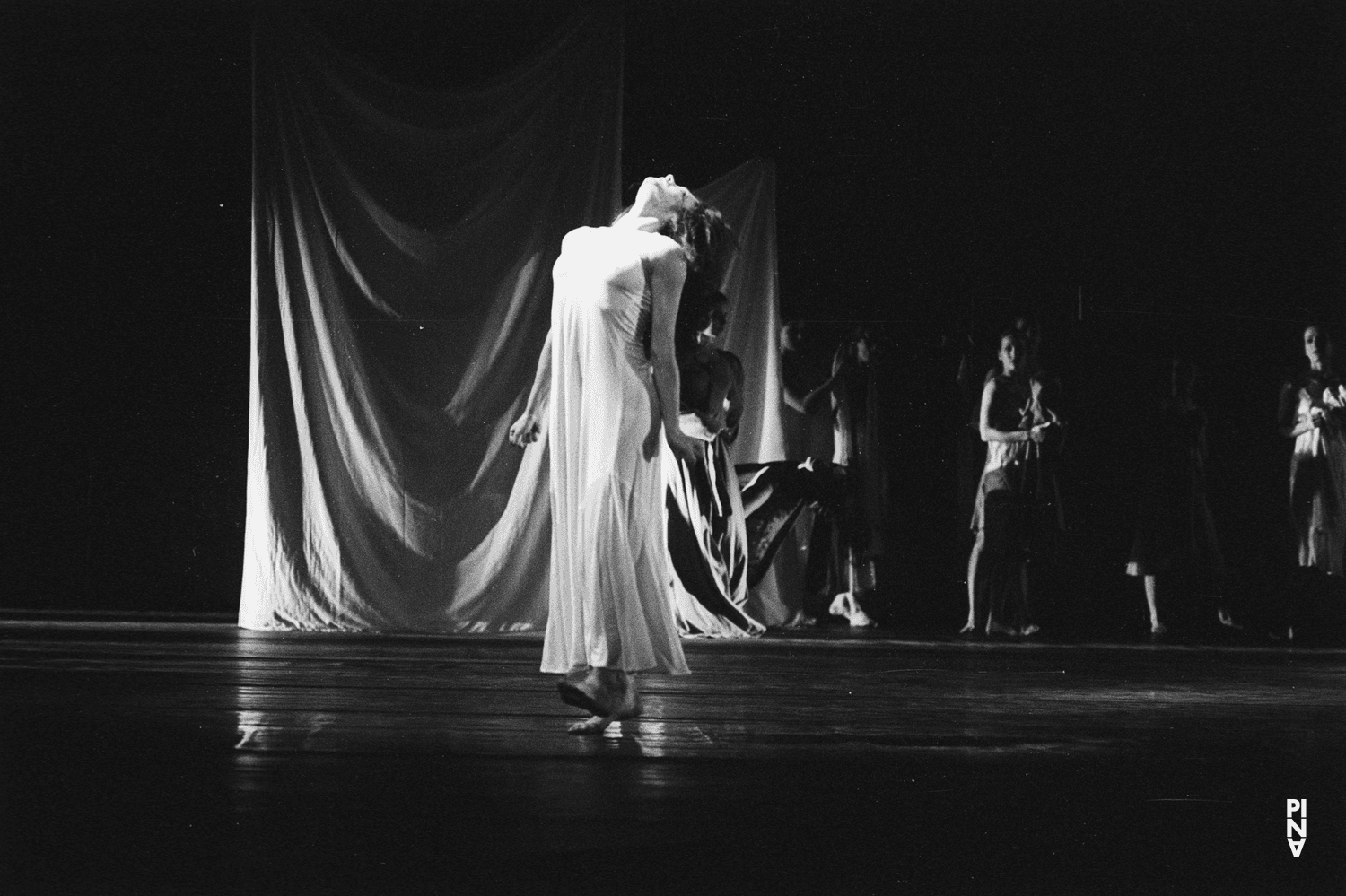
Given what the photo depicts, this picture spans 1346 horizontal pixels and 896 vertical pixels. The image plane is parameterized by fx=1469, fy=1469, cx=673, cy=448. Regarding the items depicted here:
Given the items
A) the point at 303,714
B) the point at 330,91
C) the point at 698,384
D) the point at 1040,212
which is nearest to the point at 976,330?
the point at 1040,212

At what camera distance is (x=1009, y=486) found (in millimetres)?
5871

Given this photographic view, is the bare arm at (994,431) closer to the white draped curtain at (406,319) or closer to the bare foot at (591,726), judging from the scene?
the white draped curtain at (406,319)

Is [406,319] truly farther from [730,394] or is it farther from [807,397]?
[807,397]

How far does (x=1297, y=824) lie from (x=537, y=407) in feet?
5.49

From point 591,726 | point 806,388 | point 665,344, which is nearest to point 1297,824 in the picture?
point 591,726

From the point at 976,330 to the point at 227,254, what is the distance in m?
3.42

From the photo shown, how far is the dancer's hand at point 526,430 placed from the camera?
119 inches

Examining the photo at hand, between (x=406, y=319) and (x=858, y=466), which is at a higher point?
(x=406, y=319)

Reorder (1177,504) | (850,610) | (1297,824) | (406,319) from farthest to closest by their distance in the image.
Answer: (850,610) < (1177,504) < (406,319) < (1297,824)

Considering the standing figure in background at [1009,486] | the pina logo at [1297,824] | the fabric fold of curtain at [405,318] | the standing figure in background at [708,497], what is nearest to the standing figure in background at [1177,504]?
the standing figure in background at [1009,486]

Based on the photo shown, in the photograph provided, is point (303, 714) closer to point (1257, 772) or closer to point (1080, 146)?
point (1257, 772)

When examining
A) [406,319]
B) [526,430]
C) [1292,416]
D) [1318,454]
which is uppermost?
[406,319]

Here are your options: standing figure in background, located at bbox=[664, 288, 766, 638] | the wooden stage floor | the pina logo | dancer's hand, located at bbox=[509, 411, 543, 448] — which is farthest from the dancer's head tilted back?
standing figure in background, located at bbox=[664, 288, 766, 638]

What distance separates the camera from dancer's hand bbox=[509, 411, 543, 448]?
3.03 m
